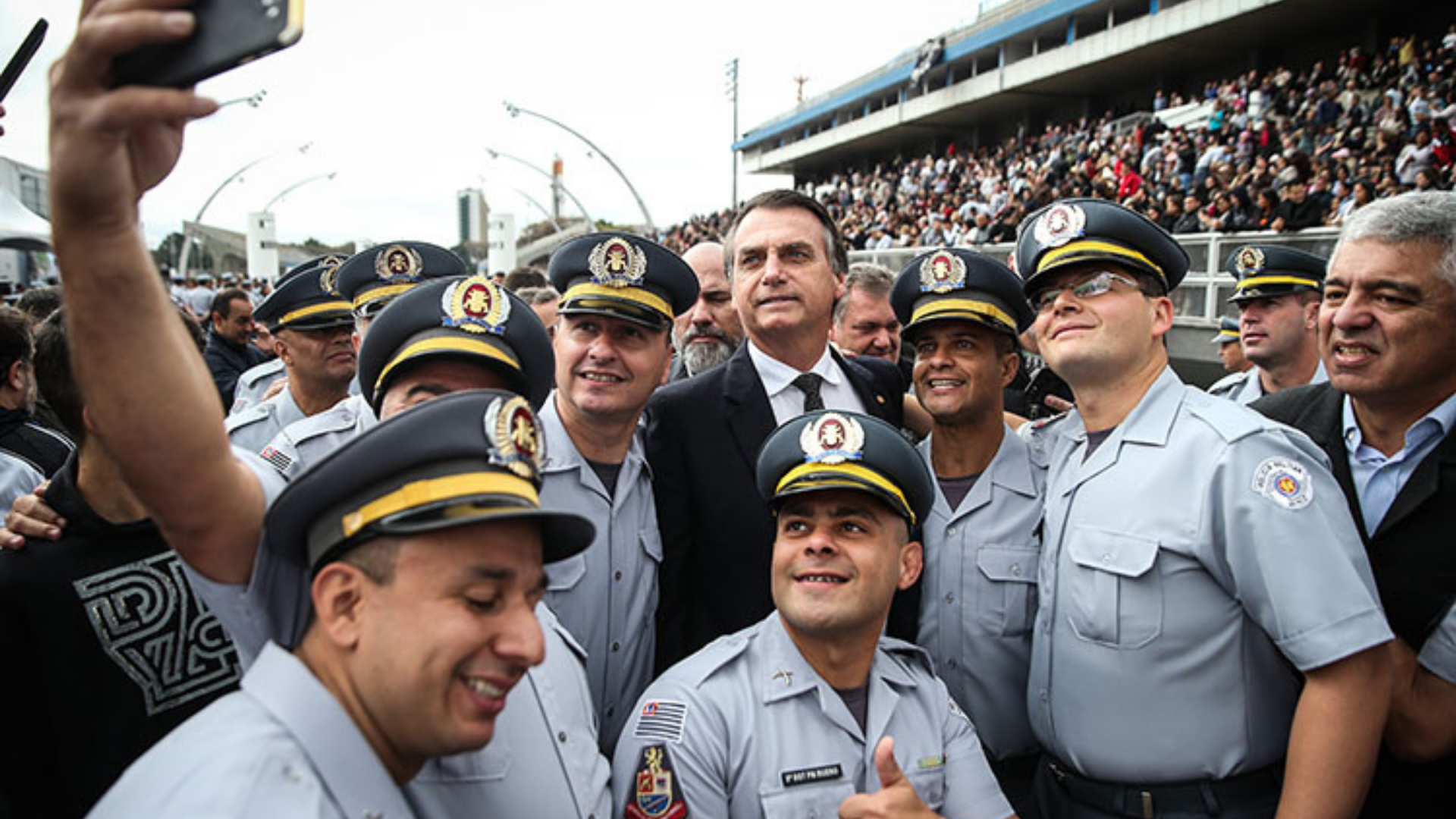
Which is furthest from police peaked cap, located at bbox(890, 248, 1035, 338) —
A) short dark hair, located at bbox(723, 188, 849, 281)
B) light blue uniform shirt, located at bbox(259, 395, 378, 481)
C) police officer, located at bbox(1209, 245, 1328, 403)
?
police officer, located at bbox(1209, 245, 1328, 403)

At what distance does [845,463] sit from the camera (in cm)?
243

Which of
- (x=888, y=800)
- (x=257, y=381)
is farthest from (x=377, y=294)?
(x=888, y=800)

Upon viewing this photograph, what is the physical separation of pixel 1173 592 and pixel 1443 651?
748 mm

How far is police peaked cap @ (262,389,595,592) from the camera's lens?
1424 mm

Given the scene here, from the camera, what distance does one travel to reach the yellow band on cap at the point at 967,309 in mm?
3160

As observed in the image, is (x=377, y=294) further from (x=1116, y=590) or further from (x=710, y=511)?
(x=1116, y=590)

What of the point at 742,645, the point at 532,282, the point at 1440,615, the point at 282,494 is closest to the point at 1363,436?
the point at 1440,615

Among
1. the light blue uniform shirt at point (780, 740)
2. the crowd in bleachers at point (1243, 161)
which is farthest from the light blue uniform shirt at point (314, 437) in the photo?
the crowd in bleachers at point (1243, 161)

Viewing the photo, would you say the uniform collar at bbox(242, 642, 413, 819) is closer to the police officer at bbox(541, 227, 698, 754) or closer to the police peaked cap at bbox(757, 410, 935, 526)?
the police peaked cap at bbox(757, 410, 935, 526)

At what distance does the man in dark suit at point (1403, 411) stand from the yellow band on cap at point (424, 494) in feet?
7.94

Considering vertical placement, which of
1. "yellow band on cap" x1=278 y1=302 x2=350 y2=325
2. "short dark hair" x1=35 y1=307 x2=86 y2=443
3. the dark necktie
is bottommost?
the dark necktie

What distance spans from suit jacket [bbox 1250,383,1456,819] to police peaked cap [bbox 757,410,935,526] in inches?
51.4

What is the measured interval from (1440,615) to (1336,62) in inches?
1124

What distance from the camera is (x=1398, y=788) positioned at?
2480 mm
